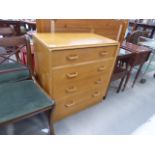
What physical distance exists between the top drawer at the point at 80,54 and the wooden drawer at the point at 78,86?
246mm

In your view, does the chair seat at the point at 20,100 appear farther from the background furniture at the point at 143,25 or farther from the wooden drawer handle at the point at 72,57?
the background furniture at the point at 143,25

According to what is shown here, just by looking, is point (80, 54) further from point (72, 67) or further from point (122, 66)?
point (122, 66)

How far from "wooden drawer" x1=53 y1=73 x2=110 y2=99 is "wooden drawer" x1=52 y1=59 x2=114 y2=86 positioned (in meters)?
0.05

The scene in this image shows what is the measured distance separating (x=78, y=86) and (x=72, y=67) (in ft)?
0.89

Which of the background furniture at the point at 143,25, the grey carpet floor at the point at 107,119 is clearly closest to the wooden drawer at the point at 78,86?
the grey carpet floor at the point at 107,119

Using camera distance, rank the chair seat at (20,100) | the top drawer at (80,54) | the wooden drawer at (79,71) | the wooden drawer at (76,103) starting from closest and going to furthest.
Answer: the chair seat at (20,100) → the top drawer at (80,54) → the wooden drawer at (79,71) → the wooden drawer at (76,103)

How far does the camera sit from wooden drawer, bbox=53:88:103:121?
53.4 inches

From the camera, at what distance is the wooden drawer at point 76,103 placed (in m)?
1.36
